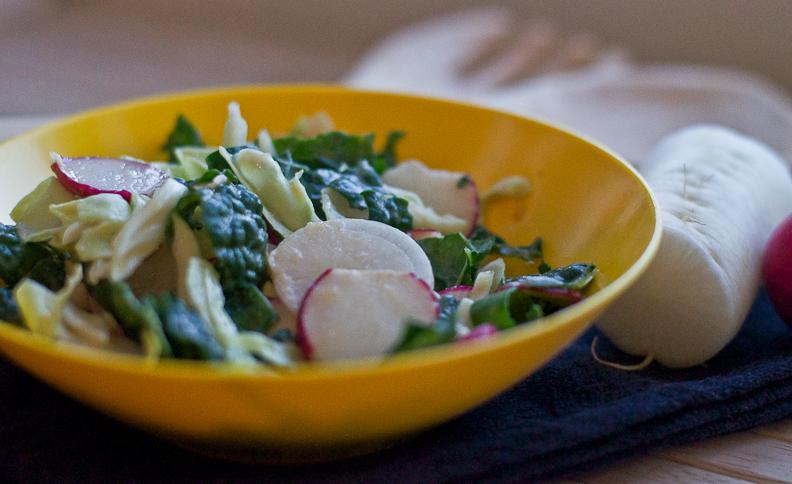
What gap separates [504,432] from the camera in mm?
1109

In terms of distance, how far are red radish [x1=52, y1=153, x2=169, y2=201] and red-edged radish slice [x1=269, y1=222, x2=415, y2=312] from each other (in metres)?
0.24

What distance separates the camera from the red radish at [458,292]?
1.20 meters

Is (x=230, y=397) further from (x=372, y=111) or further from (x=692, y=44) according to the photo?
(x=692, y=44)

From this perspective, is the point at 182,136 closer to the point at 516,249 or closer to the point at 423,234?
the point at 423,234

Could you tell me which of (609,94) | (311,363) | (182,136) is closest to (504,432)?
(311,363)

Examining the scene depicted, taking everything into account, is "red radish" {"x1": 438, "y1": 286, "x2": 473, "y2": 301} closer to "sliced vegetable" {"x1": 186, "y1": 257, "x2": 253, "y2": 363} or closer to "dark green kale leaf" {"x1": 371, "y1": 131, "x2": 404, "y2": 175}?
"sliced vegetable" {"x1": 186, "y1": 257, "x2": 253, "y2": 363}

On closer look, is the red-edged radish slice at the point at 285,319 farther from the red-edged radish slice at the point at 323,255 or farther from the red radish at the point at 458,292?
the red radish at the point at 458,292

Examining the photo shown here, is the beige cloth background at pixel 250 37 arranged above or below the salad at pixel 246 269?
below

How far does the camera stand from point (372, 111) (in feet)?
5.79

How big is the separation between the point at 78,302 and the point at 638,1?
2.79m

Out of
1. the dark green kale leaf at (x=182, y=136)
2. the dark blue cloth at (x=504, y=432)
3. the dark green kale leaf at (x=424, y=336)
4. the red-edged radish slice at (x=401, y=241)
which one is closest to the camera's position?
the dark green kale leaf at (x=424, y=336)

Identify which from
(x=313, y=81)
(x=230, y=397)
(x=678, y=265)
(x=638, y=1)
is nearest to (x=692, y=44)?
(x=638, y=1)

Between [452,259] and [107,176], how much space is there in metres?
0.54

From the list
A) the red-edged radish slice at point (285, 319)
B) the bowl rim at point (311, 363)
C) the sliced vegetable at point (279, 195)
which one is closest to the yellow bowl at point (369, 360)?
the bowl rim at point (311, 363)
